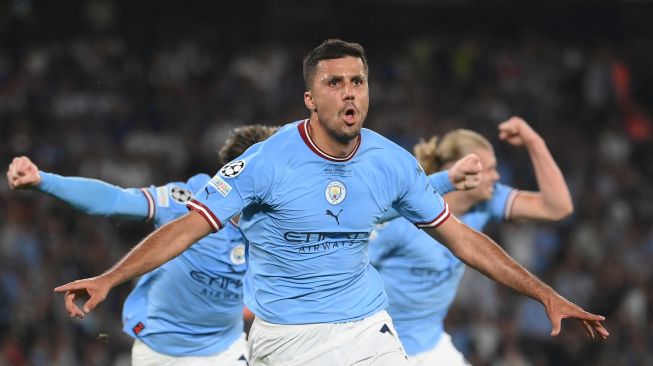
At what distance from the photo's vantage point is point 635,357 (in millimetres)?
11172

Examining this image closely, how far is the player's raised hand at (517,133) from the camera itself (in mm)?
6785

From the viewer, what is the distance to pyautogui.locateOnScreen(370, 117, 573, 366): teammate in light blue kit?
20.8 feet

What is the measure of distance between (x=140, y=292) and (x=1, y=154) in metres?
7.36

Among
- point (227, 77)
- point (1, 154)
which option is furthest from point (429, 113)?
point (1, 154)

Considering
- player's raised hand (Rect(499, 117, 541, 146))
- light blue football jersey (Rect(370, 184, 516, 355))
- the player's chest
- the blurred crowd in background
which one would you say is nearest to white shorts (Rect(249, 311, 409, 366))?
the player's chest

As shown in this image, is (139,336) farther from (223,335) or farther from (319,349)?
(319,349)

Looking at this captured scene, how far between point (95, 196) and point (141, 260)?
113 cm

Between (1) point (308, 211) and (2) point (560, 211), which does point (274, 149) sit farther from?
(2) point (560, 211)

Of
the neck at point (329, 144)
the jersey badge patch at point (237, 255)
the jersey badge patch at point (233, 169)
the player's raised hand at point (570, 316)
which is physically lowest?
the player's raised hand at point (570, 316)

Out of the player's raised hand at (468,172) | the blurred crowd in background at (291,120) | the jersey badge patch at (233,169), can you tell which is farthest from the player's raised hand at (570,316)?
the blurred crowd in background at (291,120)

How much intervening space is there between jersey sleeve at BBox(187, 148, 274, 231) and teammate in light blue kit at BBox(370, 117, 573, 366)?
5.56ft

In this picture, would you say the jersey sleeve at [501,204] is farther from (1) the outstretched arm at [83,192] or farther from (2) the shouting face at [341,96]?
(1) the outstretched arm at [83,192]

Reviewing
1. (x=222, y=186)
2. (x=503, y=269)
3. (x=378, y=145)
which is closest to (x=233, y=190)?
(x=222, y=186)

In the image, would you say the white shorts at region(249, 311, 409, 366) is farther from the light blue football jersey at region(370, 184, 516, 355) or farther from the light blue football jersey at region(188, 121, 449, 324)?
the light blue football jersey at region(370, 184, 516, 355)
